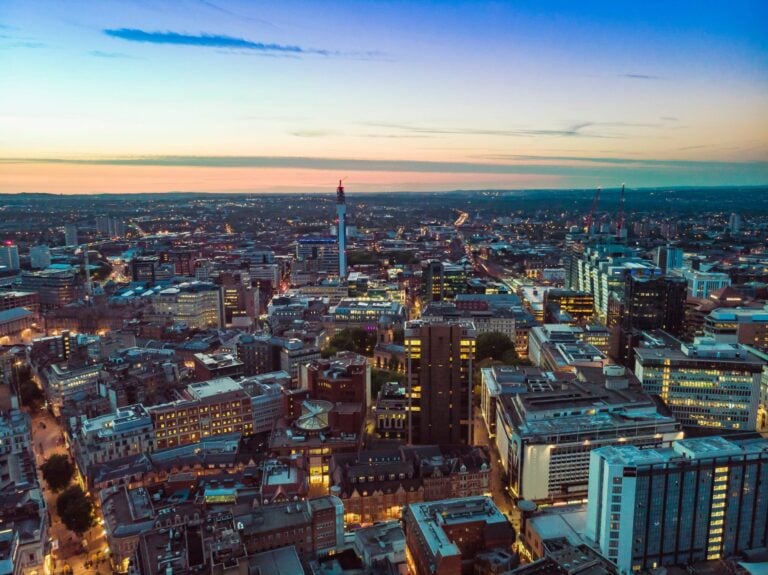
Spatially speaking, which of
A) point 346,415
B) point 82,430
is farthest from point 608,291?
point 82,430

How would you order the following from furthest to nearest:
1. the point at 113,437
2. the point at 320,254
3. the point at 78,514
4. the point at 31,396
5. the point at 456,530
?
1. the point at 320,254
2. the point at 31,396
3. the point at 113,437
4. the point at 78,514
5. the point at 456,530

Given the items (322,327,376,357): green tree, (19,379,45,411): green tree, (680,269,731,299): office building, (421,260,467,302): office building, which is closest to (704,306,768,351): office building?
(680,269,731,299): office building

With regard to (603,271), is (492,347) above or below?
below

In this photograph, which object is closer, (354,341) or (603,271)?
(354,341)

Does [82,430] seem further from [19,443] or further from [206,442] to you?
[206,442]

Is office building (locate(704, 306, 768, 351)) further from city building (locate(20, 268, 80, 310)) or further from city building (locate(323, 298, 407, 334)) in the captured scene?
city building (locate(20, 268, 80, 310))

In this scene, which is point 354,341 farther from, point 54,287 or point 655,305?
point 54,287

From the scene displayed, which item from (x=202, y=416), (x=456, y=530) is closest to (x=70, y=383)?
(x=202, y=416)

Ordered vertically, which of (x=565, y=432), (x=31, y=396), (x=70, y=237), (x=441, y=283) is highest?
(x=70, y=237)
